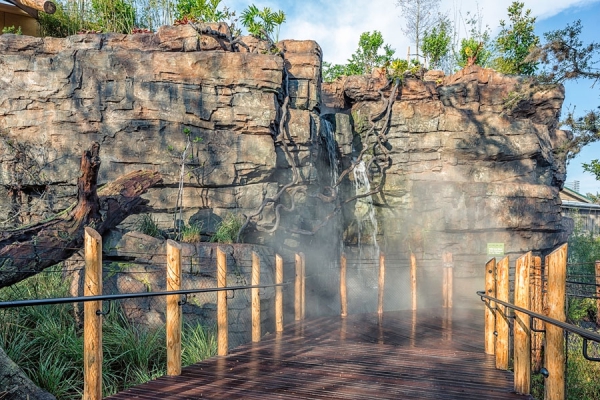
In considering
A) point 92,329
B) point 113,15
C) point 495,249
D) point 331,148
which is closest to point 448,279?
point 495,249

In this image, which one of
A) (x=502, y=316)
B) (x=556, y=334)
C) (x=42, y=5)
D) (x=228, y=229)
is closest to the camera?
(x=556, y=334)

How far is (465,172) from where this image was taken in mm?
13734

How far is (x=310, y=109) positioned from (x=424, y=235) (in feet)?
16.1

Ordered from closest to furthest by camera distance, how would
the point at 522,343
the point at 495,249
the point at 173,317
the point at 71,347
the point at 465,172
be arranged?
the point at 522,343
the point at 173,317
the point at 71,347
the point at 495,249
the point at 465,172

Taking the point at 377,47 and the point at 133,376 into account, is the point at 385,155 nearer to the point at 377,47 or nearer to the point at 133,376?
the point at 377,47

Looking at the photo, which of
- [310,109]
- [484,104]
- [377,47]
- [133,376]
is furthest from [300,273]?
[377,47]

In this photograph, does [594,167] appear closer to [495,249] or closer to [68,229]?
[495,249]

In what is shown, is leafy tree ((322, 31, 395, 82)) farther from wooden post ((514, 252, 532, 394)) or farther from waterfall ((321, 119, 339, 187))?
wooden post ((514, 252, 532, 394))

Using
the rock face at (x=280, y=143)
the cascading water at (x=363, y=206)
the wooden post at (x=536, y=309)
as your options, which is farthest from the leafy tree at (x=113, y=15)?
the wooden post at (x=536, y=309)

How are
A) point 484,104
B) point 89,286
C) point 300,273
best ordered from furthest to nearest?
point 484,104 → point 300,273 → point 89,286

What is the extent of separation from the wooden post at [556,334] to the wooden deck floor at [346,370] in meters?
0.86

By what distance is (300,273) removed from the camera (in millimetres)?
8680

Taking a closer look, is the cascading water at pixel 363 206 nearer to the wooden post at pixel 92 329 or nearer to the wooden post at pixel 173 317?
the wooden post at pixel 173 317

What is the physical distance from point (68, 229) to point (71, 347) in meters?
1.64
